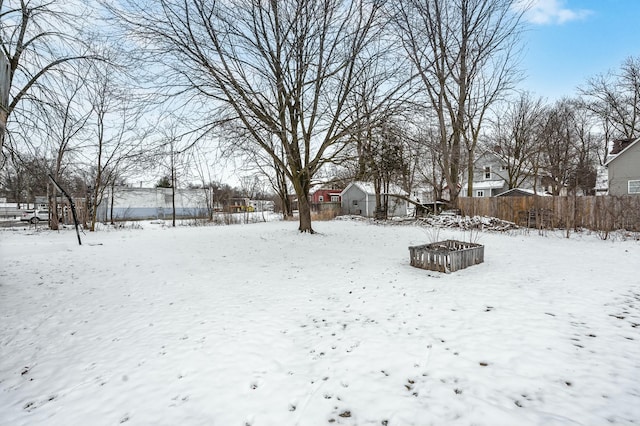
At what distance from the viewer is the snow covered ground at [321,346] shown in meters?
2.34

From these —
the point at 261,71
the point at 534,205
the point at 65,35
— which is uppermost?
the point at 261,71

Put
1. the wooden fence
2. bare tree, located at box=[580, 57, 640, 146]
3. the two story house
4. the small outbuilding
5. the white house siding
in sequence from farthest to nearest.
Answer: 1. the two story house
2. the white house siding
3. the small outbuilding
4. bare tree, located at box=[580, 57, 640, 146]
5. the wooden fence

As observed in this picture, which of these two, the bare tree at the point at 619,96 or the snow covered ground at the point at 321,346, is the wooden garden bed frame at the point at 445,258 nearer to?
the snow covered ground at the point at 321,346

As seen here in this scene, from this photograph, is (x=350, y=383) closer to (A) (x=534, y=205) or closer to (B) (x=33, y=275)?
(B) (x=33, y=275)

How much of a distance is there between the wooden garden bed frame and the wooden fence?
7.40 meters

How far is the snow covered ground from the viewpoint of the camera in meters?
2.34

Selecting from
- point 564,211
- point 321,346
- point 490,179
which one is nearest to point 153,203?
point 321,346

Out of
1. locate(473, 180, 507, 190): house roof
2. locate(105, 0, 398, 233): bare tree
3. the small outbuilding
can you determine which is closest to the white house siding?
the small outbuilding

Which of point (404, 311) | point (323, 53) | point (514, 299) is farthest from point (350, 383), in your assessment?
point (323, 53)

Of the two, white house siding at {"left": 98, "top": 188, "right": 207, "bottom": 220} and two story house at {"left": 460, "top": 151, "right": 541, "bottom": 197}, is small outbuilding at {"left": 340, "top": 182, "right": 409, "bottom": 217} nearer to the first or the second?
two story house at {"left": 460, "top": 151, "right": 541, "bottom": 197}

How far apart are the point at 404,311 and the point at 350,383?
6.28 ft

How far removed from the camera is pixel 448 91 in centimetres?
1755

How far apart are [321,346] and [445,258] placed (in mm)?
4071

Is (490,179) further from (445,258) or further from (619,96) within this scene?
(445,258)
